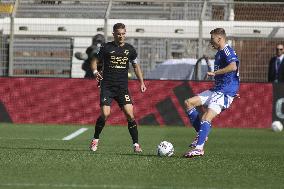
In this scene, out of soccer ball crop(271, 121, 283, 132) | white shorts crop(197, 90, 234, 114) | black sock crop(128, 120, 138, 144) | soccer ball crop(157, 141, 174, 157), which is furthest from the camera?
soccer ball crop(271, 121, 283, 132)

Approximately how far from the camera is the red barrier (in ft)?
81.1

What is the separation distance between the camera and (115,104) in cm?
2472

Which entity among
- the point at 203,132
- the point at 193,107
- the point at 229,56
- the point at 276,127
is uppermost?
the point at 229,56

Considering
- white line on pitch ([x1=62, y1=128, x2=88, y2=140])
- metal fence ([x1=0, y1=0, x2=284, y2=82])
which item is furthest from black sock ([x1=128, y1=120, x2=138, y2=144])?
metal fence ([x1=0, y1=0, x2=284, y2=82])

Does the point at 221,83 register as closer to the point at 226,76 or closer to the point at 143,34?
the point at 226,76

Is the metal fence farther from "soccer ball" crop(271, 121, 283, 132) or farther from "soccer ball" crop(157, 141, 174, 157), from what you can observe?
"soccer ball" crop(157, 141, 174, 157)

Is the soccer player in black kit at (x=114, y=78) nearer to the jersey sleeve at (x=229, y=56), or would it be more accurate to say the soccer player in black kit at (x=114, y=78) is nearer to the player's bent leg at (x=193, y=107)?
the player's bent leg at (x=193, y=107)

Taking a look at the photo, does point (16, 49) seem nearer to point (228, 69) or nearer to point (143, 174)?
point (228, 69)

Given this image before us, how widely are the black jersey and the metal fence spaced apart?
351 inches

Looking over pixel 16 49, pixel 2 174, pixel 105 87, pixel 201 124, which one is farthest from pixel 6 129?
pixel 2 174

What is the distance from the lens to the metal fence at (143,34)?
82.9ft

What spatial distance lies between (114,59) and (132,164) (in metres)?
3.26

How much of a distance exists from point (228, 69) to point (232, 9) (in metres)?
10.9

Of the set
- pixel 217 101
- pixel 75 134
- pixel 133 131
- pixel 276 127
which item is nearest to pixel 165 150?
pixel 217 101
